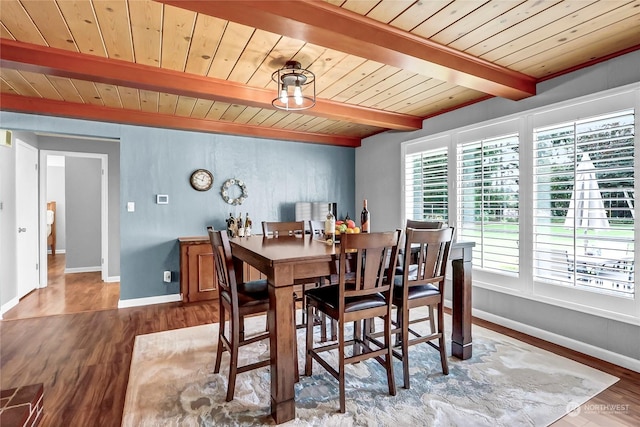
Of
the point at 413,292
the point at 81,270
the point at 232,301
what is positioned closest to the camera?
the point at 232,301

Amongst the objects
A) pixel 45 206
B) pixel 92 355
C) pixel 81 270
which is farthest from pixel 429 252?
pixel 81 270

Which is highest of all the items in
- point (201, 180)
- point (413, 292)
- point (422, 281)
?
point (201, 180)

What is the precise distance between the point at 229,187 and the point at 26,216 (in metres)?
2.78

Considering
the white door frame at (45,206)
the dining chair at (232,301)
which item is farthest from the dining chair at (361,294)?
the white door frame at (45,206)

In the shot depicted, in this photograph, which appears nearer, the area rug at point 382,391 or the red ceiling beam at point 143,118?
the area rug at point 382,391

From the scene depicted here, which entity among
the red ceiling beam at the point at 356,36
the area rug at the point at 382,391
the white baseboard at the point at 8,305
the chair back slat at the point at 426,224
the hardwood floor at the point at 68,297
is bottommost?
the area rug at the point at 382,391

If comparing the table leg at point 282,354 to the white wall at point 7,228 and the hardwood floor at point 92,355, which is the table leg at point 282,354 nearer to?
the hardwood floor at point 92,355

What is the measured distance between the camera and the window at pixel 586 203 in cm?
244

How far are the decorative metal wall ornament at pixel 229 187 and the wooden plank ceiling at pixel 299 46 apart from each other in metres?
1.42

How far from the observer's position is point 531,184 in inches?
120

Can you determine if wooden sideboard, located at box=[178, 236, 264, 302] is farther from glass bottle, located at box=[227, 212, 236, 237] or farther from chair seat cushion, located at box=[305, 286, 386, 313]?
chair seat cushion, located at box=[305, 286, 386, 313]

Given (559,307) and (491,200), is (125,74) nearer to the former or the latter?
(491,200)

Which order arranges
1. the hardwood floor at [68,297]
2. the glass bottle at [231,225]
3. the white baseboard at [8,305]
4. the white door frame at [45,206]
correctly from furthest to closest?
the white door frame at [45,206] < the glass bottle at [231,225] < the hardwood floor at [68,297] < the white baseboard at [8,305]

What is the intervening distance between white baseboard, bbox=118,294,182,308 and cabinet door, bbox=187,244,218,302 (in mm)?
336
